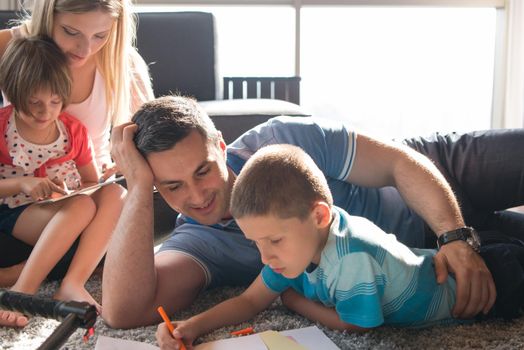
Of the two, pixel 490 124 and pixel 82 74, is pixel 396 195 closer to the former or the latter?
pixel 82 74

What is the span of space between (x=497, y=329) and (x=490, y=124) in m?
2.67

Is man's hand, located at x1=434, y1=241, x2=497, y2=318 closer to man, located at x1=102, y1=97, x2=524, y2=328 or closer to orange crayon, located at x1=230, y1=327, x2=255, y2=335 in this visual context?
man, located at x1=102, y1=97, x2=524, y2=328

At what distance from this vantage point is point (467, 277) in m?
1.19

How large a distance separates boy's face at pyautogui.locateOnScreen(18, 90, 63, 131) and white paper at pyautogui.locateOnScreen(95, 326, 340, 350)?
2.25ft

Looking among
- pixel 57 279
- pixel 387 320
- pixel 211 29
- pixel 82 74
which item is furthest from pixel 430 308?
pixel 211 29

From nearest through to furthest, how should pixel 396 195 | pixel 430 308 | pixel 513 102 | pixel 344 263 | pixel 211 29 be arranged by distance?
pixel 344 263 < pixel 430 308 < pixel 396 195 < pixel 211 29 < pixel 513 102

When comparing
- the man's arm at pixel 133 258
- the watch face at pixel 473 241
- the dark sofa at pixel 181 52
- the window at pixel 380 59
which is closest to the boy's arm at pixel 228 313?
the man's arm at pixel 133 258

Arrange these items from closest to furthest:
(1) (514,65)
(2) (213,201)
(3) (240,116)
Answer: (2) (213,201)
(3) (240,116)
(1) (514,65)

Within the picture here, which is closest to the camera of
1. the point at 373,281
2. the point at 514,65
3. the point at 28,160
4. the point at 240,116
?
the point at 373,281

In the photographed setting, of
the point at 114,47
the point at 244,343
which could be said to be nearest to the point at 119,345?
the point at 244,343

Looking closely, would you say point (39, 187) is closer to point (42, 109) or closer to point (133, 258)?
point (42, 109)

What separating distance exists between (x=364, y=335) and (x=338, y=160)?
Result: 0.36 m

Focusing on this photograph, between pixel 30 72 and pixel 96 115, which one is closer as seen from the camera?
pixel 30 72

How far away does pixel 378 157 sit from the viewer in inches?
54.2
